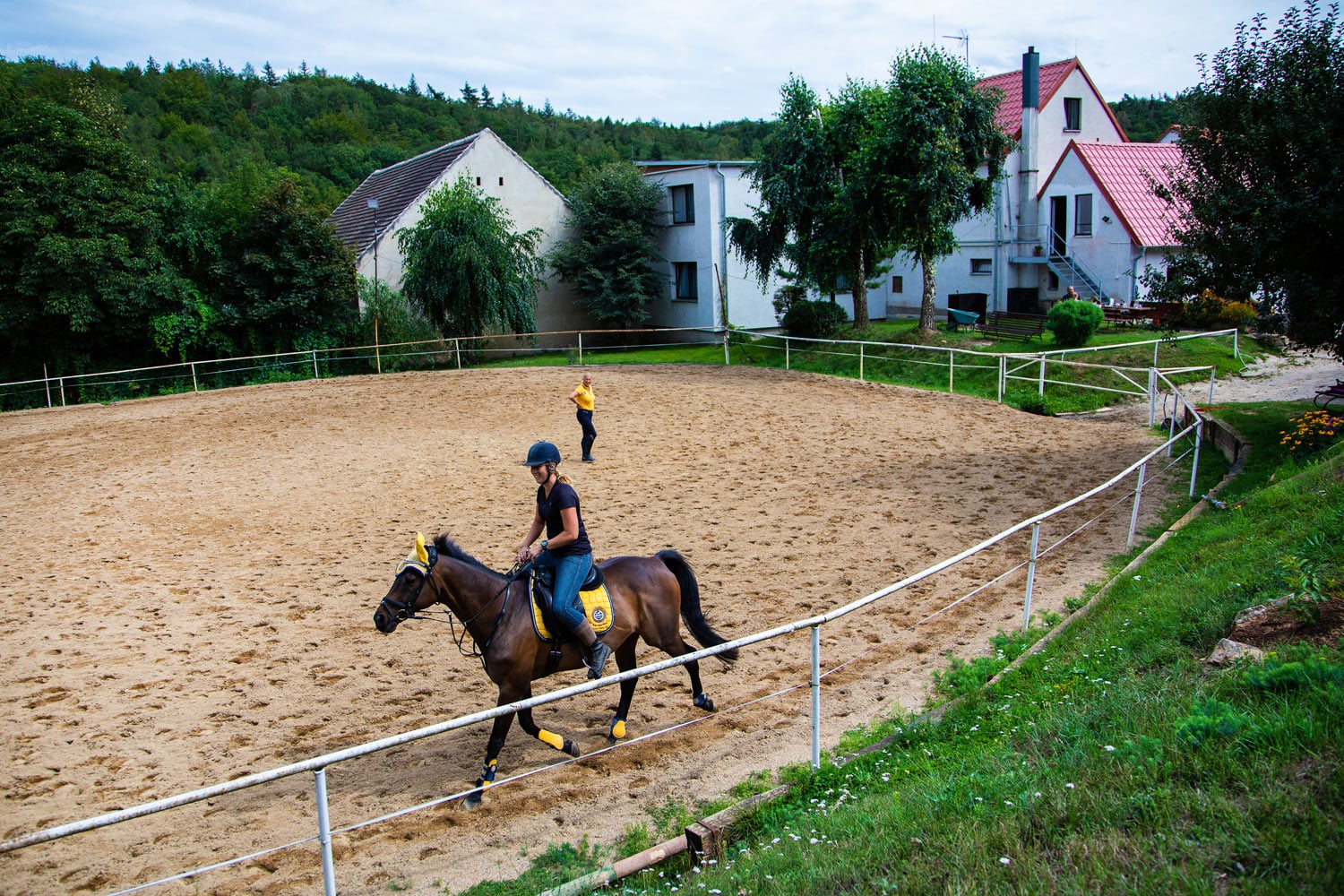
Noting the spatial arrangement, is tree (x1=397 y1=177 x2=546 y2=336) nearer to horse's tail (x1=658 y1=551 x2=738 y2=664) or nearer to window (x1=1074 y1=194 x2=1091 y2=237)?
window (x1=1074 y1=194 x2=1091 y2=237)

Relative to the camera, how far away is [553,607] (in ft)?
21.9

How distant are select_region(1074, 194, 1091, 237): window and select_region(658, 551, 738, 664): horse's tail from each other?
29138mm

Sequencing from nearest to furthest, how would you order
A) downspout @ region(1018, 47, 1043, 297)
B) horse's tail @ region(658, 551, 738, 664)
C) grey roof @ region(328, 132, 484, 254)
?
horse's tail @ region(658, 551, 738, 664) < grey roof @ region(328, 132, 484, 254) < downspout @ region(1018, 47, 1043, 297)

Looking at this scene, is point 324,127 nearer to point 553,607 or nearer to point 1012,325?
point 1012,325

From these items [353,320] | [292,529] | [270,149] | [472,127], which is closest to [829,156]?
[353,320]

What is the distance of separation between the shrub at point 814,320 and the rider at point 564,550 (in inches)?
885

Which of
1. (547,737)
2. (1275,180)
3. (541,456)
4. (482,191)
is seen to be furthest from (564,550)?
(482,191)

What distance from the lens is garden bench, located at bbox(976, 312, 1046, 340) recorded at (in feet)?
89.4

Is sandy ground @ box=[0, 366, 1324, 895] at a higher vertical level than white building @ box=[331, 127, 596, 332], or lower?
lower

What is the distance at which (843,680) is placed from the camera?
7758mm

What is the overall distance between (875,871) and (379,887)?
2.95 meters

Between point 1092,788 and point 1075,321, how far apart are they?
71.2ft

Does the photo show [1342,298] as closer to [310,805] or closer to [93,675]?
[310,805]

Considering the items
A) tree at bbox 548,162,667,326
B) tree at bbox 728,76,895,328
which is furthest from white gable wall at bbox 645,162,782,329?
tree at bbox 728,76,895,328
